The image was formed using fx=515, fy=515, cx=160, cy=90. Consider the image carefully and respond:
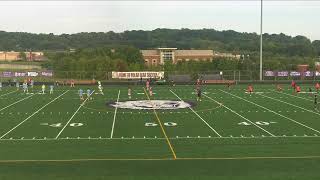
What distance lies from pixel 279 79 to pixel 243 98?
2620cm

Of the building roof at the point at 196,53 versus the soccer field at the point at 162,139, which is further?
the building roof at the point at 196,53

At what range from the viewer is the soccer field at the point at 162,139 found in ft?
53.8

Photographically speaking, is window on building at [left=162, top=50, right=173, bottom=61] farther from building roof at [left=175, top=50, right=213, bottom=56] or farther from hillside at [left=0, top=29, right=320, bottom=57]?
hillside at [left=0, top=29, right=320, bottom=57]

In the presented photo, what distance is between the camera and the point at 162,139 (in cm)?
2188

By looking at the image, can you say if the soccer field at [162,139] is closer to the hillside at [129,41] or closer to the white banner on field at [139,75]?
the white banner on field at [139,75]

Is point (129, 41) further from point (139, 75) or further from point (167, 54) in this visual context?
point (139, 75)

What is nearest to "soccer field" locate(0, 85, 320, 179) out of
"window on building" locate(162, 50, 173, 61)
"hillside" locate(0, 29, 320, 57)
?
"window on building" locate(162, 50, 173, 61)

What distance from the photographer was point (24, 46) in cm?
16388

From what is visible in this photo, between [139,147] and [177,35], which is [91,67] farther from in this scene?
[177,35]

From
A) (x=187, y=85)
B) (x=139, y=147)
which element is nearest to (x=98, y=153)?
(x=139, y=147)

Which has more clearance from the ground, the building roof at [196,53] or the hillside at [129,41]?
the hillside at [129,41]

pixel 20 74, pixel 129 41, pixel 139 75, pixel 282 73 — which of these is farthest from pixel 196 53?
pixel 20 74

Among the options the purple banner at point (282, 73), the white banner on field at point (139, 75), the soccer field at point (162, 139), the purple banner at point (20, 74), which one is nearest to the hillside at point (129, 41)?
the purple banner at point (282, 73)

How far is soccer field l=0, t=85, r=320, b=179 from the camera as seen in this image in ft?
53.8
